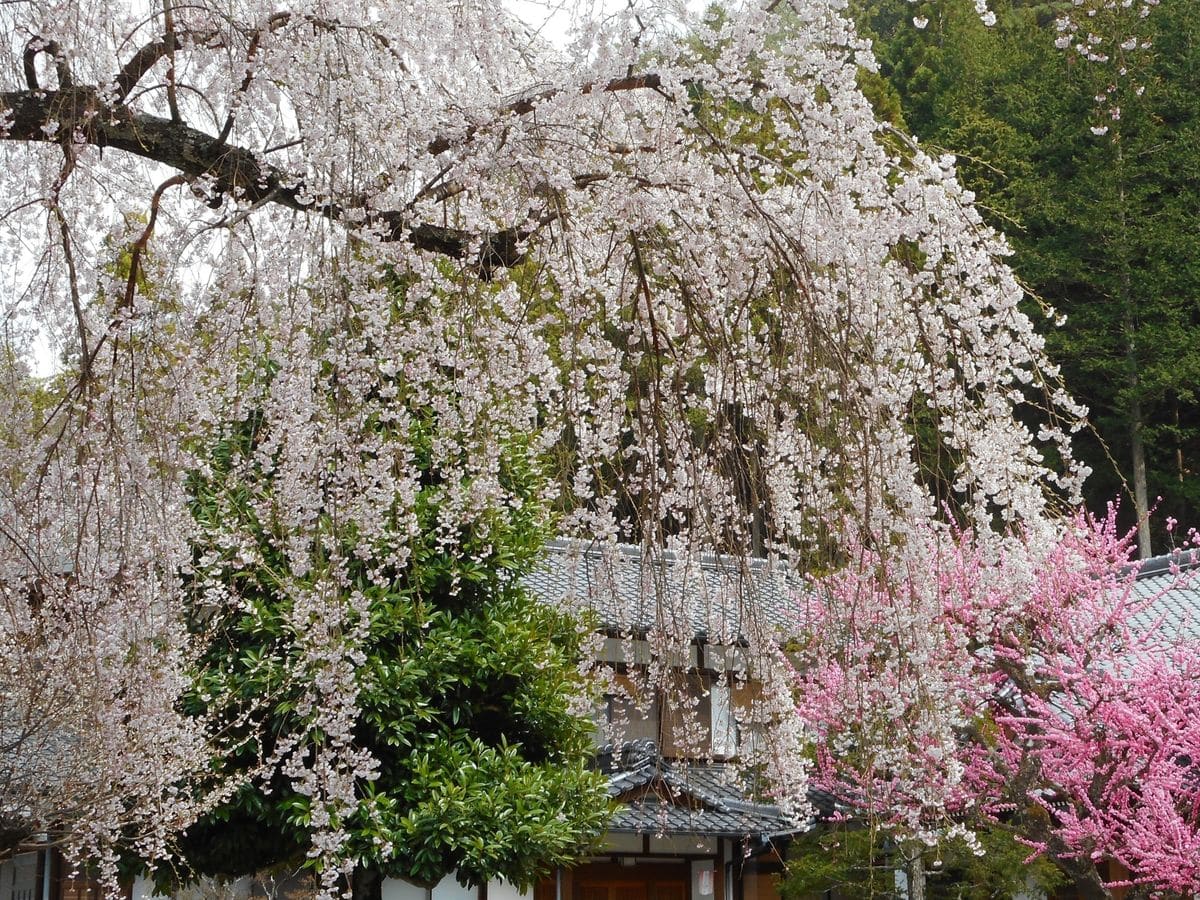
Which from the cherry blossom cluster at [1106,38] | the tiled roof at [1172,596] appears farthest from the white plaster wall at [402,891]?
the cherry blossom cluster at [1106,38]

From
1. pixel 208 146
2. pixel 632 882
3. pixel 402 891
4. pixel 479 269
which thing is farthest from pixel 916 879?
pixel 208 146

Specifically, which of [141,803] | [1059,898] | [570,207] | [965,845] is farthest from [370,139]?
[1059,898]

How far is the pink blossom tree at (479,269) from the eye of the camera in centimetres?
285

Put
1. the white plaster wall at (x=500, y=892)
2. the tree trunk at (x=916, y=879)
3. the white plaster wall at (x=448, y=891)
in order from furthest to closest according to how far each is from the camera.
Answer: the white plaster wall at (x=500, y=892), the white plaster wall at (x=448, y=891), the tree trunk at (x=916, y=879)

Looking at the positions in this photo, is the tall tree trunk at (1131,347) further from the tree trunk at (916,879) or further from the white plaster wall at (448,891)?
the white plaster wall at (448,891)

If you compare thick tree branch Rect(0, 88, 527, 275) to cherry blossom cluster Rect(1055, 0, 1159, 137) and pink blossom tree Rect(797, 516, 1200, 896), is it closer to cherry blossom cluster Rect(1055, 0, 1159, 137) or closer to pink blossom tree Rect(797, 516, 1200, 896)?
cherry blossom cluster Rect(1055, 0, 1159, 137)

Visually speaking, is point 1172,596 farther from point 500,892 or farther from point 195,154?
point 195,154

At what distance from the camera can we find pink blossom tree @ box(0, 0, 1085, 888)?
9.34 ft

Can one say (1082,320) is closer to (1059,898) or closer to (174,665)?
(1059,898)

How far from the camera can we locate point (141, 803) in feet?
21.7

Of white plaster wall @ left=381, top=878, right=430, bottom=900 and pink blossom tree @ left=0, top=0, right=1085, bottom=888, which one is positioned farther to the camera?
white plaster wall @ left=381, top=878, right=430, bottom=900

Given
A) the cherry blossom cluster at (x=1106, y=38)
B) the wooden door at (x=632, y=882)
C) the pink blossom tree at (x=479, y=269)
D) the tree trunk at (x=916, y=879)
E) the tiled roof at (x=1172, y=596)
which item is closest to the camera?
the pink blossom tree at (x=479, y=269)

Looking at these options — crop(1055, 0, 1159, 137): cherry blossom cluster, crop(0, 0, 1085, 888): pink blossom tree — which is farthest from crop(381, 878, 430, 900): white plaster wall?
crop(1055, 0, 1159, 137): cherry blossom cluster

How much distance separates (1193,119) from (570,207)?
18061mm
